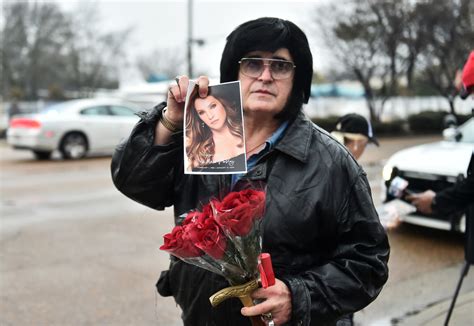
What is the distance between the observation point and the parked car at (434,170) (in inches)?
255

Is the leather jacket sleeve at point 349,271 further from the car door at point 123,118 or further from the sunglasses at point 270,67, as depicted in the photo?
the car door at point 123,118

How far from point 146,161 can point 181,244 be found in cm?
54

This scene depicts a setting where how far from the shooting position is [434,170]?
262 inches

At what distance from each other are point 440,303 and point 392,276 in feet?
2.58

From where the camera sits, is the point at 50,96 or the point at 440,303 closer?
the point at 440,303

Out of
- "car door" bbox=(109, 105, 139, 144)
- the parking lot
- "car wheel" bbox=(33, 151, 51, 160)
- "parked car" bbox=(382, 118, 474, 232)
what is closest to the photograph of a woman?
the parking lot

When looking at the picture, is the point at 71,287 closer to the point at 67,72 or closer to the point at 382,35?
the point at 382,35

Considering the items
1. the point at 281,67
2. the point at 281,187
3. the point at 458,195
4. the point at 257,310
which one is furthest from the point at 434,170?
the point at 257,310

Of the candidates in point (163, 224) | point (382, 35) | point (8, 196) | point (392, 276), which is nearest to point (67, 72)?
point (382, 35)

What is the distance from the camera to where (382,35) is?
71.5ft

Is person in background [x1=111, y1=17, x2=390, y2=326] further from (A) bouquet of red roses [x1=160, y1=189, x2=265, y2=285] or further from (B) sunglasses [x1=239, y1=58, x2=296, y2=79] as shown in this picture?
(A) bouquet of red roses [x1=160, y1=189, x2=265, y2=285]

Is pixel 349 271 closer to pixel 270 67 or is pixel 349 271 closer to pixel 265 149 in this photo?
pixel 265 149

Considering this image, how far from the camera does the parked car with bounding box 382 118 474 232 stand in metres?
6.46

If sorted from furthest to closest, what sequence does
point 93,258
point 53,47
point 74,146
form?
point 53,47 → point 74,146 → point 93,258
